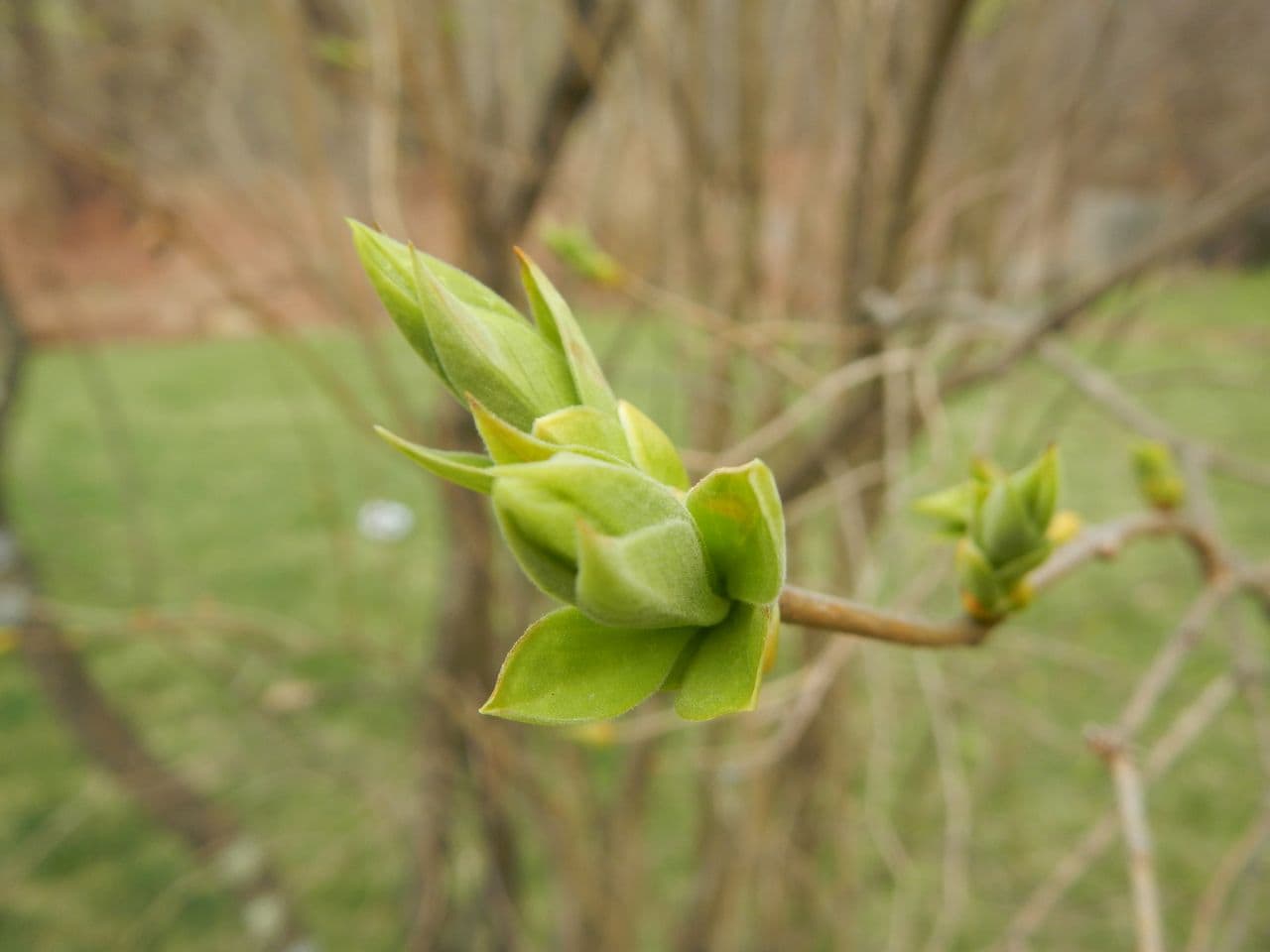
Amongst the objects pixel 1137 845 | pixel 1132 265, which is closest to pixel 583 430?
pixel 1137 845

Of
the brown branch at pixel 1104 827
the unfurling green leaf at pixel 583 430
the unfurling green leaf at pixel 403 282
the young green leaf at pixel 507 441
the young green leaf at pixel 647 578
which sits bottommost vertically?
the brown branch at pixel 1104 827

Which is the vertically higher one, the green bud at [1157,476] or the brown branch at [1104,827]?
the green bud at [1157,476]

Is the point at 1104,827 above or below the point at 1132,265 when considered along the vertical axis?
below

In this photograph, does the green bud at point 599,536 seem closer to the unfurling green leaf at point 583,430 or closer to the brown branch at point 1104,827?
the unfurling green leaf at point 583,430

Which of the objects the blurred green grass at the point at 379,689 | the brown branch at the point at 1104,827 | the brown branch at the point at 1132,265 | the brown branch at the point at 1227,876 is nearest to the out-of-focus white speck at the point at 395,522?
the blurred green grass at the point at 379,689

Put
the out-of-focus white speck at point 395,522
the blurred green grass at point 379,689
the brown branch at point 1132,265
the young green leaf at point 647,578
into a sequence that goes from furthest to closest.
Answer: the out-of-focus white speck at point 395,522 → the blurred green grass at point 379,689 → the brown branch at point 1132,265 → the young green leaf at point 647,578

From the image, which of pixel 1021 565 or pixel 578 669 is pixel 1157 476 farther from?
pixel 578 669

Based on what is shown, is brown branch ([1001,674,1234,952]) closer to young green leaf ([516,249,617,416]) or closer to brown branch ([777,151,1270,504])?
brown branch ([777,151,1270,504])

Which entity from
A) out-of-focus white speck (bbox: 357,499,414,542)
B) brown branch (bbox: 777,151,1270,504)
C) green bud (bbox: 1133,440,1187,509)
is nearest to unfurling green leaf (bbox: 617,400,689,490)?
green bud (bbox: 1133,440,1187,509)
